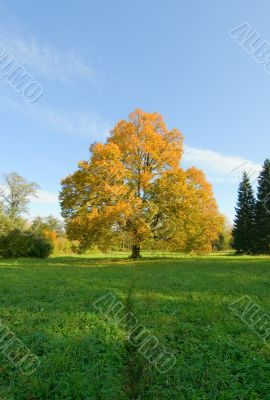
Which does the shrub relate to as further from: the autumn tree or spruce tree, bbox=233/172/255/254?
spruce tree, bbox=233/172/255/254

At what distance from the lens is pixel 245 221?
57.3 meters

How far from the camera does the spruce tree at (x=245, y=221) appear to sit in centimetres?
5603

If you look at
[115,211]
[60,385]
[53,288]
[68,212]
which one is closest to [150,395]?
[60,385]

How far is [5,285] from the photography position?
543 inches

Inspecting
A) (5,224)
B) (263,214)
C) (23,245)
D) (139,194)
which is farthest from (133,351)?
(263,214)

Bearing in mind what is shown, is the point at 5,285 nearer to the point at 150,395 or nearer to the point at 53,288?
the point at 53,288

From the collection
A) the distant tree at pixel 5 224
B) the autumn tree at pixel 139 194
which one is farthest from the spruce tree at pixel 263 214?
the distant tree at pixel 5 224

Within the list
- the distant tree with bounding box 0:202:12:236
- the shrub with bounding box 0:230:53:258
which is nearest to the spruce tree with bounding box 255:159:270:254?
the shrub with bounding box 0:230:53:258

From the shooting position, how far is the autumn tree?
29219 mm

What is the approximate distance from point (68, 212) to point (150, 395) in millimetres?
26443

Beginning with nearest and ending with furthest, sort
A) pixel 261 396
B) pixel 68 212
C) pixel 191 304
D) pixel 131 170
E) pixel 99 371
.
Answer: pixel 261 396 < pixel 99 371 < pixel 191 304 < pixel 68 212 < pixel 131 170

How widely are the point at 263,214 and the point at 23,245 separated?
3883 cm

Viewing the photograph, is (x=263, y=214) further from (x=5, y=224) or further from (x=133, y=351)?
(x=133, y=351)

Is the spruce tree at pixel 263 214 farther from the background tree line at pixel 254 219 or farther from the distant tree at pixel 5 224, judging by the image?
the distant tree at pixel 5 224
